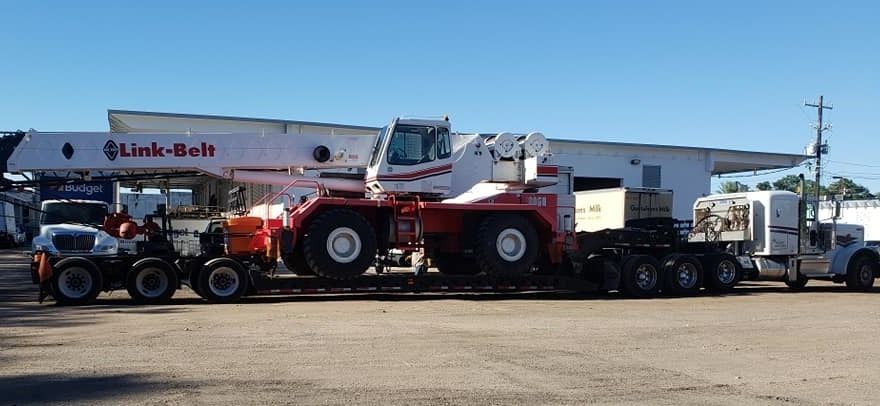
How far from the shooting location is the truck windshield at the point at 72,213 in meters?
20.2

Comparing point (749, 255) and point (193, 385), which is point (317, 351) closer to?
point (193, 385)

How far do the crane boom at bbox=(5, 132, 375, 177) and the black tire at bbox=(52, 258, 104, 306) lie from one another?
1948mm

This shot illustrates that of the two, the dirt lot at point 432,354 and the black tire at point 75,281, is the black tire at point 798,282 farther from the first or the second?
the black tire at point 75,281

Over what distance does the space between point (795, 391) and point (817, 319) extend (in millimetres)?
7538

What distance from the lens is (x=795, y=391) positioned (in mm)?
8211

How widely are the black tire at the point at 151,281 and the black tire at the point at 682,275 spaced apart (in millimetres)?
11904

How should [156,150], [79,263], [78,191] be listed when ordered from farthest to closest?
[78,191]
[156,150]
[79,263]

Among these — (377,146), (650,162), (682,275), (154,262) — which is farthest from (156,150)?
(650,162)

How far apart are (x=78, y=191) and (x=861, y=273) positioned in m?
22.8

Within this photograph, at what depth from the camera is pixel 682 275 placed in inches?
810

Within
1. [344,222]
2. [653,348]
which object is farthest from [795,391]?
[344,222]

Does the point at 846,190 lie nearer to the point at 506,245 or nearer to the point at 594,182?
the point at 594,182

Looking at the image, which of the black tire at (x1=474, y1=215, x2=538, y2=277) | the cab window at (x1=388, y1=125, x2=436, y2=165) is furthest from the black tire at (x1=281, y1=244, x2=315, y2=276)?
the black tire at (x1=474, y1=215, x2=538, y2=277)

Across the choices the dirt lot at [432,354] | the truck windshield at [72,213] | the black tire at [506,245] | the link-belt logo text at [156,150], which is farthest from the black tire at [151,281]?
the black tire at [506,245]
